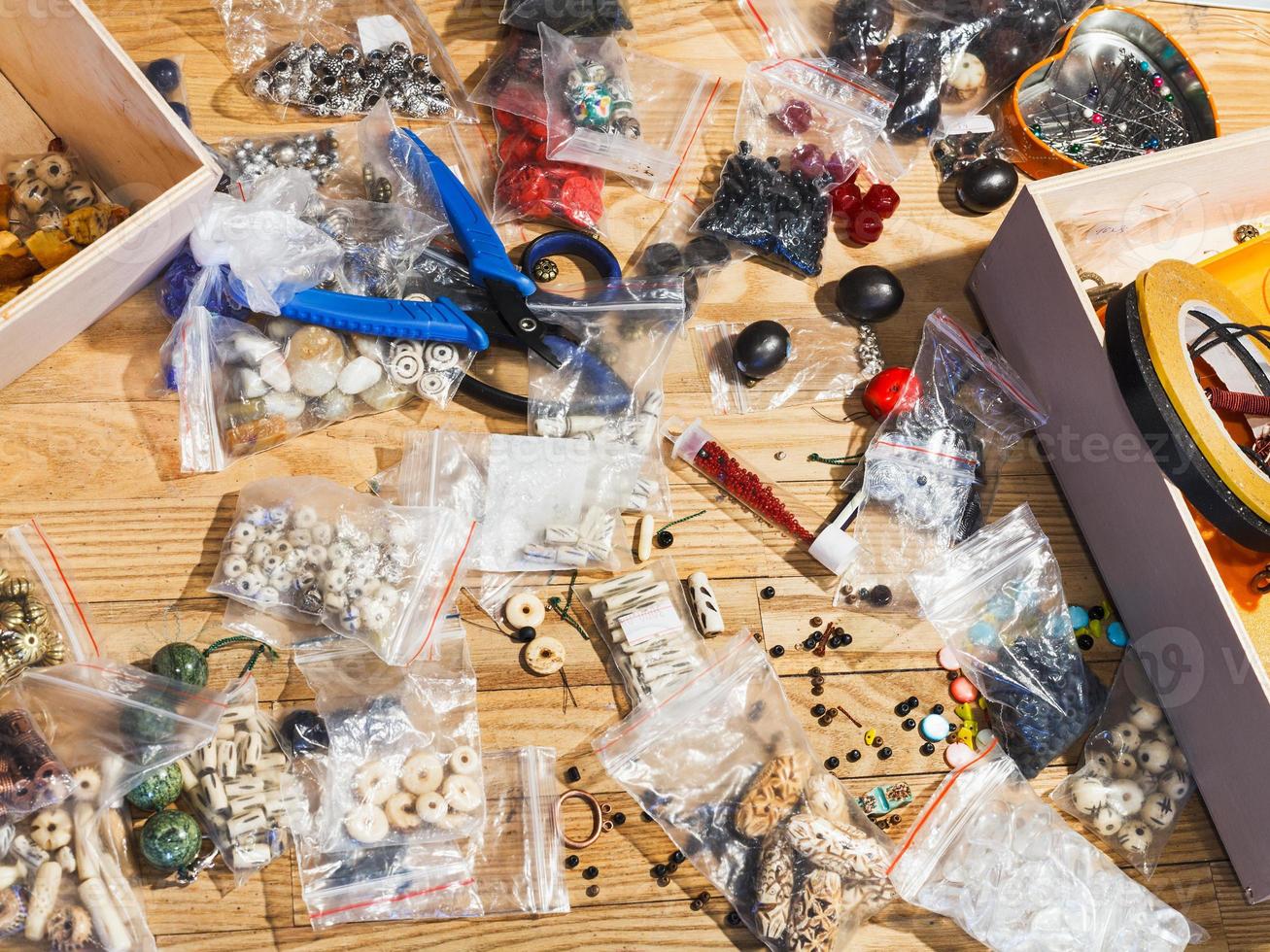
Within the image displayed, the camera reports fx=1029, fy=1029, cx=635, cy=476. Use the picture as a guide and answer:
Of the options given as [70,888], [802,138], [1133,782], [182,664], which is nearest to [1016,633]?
[1133,782]

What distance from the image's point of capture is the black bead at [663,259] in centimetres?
172

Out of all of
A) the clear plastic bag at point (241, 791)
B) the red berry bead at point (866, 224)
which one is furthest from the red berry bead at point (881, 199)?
the clear plastic bag at point (241, 791)

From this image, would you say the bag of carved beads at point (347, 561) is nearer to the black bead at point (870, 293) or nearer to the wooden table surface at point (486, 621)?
the wooden table surface at point (486, 621)

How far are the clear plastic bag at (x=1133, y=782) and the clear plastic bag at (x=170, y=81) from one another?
1773 mm

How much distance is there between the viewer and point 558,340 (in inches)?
64.1

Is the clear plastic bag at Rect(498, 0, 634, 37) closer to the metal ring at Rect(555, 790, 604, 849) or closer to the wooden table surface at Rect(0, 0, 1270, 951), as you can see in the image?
the wooden table surface at Rect(0, 0, 1270, 951)

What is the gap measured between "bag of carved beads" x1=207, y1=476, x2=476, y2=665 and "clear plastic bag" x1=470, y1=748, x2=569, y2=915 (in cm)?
22

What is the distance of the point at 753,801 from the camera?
146 cm

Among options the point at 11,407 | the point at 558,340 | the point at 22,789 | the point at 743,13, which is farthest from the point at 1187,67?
the point at 22,789

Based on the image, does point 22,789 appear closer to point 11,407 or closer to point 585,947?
point 11,407

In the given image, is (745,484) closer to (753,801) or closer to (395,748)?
(753,801)

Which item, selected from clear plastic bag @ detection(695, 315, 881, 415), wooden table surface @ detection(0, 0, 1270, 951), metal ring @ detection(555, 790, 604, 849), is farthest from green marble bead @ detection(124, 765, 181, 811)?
clear plastic bag @ detection(695, 315, 881, 415)

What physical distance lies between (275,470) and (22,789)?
1.77ft

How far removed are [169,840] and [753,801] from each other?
782 mm
